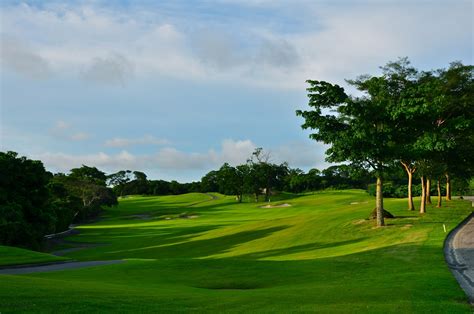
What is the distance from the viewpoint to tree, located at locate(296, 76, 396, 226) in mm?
36156

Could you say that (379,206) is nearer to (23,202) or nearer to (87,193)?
(23,202)

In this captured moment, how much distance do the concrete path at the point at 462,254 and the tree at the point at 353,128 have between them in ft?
21.8

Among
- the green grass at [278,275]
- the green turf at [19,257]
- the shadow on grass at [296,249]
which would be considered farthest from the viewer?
the shadow on grass at [296,249]

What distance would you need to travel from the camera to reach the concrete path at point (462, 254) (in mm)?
18016

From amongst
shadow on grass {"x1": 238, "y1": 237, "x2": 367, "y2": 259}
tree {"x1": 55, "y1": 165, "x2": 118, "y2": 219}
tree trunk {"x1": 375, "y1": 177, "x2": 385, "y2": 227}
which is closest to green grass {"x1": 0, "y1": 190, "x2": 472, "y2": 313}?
shadow on grass {"x1": 238, "y1": 237, "x2": 367, "y2": 259}

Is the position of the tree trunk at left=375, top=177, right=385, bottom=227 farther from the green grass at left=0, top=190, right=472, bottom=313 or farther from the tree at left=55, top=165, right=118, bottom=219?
the tree at left=55, top=165, right=118, bottom=219

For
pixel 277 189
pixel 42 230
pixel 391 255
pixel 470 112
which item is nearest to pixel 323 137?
pixel 391 255

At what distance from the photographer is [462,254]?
A: 25.3 metres

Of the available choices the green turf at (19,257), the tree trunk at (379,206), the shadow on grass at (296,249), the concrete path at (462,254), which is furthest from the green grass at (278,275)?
the green turf at (19,257)

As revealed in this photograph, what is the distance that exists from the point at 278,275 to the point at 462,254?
10810 mm

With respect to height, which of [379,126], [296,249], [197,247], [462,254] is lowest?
[197,247]

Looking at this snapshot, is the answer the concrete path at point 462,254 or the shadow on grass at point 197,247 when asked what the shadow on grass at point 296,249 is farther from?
the concrete path at point 462,254

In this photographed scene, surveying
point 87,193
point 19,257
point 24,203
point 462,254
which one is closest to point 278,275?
point 462,254

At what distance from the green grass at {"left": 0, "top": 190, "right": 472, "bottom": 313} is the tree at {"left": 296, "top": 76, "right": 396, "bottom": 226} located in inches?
230
